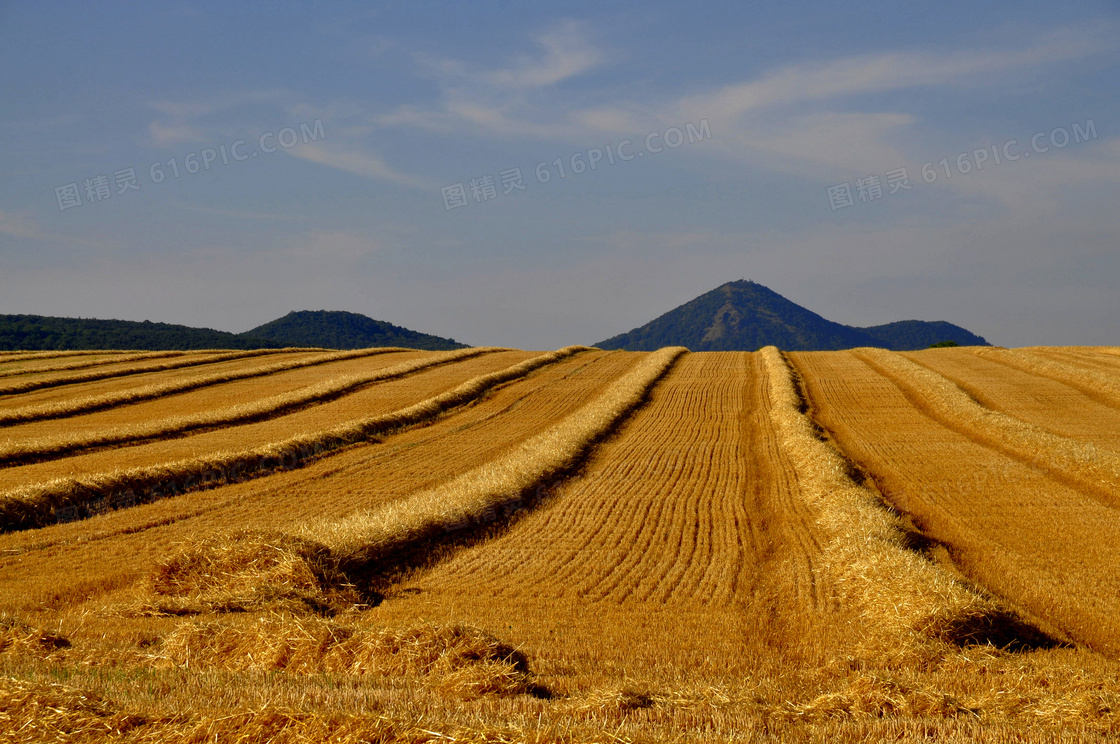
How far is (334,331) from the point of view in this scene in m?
151

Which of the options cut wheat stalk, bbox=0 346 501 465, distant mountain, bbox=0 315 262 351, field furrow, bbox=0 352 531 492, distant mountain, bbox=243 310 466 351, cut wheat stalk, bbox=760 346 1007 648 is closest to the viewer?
cut wheat stalk, bbox=760 346 1007 648

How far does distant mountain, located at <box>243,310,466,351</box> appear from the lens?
14575cm

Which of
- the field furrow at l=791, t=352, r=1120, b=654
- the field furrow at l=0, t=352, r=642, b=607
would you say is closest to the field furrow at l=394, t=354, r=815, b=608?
the field furrow at l=791, t=352, r=1120, b=654

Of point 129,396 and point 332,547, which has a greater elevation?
point 129,396

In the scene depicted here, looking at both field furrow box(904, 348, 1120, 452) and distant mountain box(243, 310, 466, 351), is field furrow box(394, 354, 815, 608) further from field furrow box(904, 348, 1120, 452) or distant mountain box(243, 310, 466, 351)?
distant mountain box(243, 310, 466, 351)

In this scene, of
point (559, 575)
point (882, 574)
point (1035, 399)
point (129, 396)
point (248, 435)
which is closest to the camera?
point (882, 574)

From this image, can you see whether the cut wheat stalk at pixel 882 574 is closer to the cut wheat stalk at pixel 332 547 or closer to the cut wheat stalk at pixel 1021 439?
the cut wheat stalk at pixel 1021 439

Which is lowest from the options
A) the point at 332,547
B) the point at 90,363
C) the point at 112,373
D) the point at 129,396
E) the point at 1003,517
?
the point at 1003,517

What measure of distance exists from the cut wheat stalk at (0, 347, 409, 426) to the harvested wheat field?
269 millimetres

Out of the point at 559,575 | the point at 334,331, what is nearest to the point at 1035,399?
the point at 559,575

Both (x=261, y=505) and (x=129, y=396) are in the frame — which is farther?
(x=129, y=396)

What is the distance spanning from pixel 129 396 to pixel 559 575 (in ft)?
88.9

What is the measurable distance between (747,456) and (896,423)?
8.34 meters

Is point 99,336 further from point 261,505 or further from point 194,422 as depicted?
point 261,505
